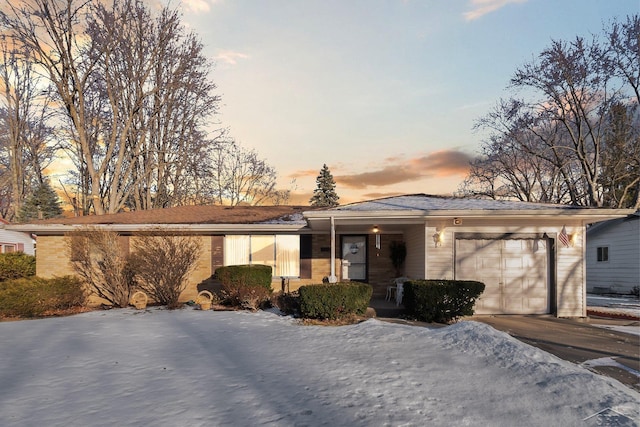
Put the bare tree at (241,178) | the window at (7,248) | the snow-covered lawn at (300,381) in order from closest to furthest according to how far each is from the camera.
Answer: the snow-covered lawn at (300,381) → the window at (7,248) → the bare tree at (241,178)

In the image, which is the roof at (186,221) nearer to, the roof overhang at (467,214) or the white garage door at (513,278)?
the roof overhang at (467,214)

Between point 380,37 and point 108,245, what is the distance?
10.6m

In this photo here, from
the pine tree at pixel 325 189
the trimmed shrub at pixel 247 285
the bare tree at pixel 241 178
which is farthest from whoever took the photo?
the pine tree at pixel 325 189

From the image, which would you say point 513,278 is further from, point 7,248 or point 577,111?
point 7,248

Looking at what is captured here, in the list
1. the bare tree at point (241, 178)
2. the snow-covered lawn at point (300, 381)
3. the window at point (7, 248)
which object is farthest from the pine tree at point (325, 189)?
the snow-covered lawn at point (300, 381)

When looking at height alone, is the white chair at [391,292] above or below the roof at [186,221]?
below

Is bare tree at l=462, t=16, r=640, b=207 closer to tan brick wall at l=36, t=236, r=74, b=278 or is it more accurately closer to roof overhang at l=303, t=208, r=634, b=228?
roof overhang at l=303, t=208, r=634, b=228

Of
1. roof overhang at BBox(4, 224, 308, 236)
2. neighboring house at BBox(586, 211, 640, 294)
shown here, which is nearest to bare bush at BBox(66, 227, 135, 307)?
roof overhang at BBox(4, 224, 308, 236)

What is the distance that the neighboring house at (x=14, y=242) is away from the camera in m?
24.3

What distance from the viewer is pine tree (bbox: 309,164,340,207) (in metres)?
35.6

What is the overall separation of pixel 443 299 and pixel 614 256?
13.9 metres

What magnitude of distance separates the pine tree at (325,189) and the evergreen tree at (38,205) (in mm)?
22444

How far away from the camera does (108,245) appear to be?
36.0ft

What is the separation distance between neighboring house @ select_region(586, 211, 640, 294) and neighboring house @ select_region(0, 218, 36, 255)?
1319 inches
